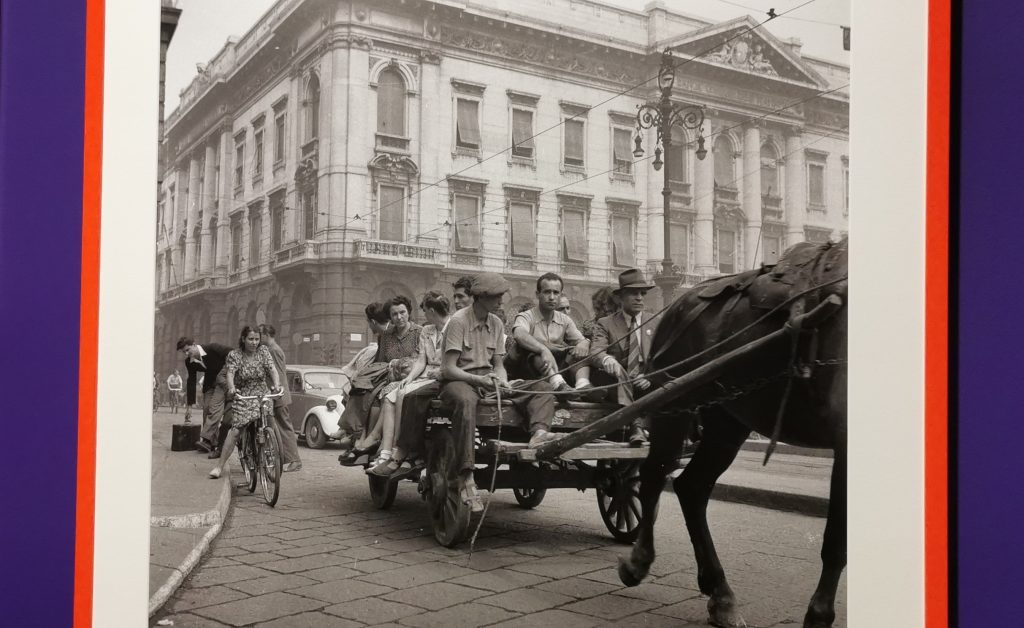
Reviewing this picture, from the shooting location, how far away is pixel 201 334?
2596mm

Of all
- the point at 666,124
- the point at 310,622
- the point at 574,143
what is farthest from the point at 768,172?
the point at 310,622

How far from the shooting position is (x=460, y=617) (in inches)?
98.8

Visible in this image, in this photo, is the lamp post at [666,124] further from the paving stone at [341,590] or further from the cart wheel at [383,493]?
the paving stone at [341,590]

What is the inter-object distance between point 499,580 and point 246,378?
1.00 meters

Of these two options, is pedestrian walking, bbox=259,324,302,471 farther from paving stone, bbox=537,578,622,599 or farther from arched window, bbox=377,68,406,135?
paving stone, bbox=537,578,622,599

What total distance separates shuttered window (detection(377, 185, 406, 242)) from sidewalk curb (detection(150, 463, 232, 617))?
0.86 metres

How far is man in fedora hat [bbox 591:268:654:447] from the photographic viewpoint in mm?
2715

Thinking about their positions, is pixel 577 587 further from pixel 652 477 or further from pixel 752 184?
pixel 752 184
